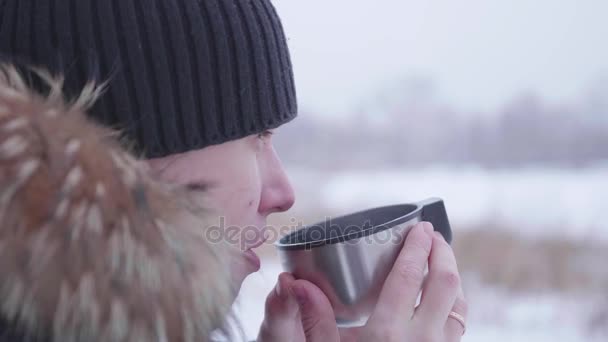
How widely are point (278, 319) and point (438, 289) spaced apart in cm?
25

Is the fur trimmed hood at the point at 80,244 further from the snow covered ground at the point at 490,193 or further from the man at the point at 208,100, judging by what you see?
the snow covered ground at the point at 490,193

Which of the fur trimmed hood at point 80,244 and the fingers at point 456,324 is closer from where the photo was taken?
the fur trimmed hood at point 80,244

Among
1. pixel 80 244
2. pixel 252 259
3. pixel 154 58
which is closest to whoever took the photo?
pixel 80 244

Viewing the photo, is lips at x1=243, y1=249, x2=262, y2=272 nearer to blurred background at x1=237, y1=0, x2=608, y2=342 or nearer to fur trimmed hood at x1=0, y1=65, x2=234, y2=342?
fur trimmed hood at x1=0, y1=65, x2=234, y2=342

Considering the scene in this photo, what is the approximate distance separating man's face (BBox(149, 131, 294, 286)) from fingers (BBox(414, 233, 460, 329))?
0.18 m

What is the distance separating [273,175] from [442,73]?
0.70 meters

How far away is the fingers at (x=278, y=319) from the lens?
0.82 meters

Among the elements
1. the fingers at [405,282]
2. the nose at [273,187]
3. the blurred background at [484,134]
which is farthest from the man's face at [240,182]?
the blurred background at [484,134]

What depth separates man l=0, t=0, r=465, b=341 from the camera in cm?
64

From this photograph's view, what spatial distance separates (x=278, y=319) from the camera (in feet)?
2.76

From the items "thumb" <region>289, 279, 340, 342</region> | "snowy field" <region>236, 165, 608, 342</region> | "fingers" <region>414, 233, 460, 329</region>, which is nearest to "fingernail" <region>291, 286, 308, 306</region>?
"thumb" <region>289, 279, 340, 342</region>

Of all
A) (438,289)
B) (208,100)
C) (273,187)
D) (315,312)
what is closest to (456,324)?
(438,289)

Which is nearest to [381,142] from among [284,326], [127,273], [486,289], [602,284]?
[486,289]

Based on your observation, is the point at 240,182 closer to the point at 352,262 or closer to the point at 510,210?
the point at 352,262
